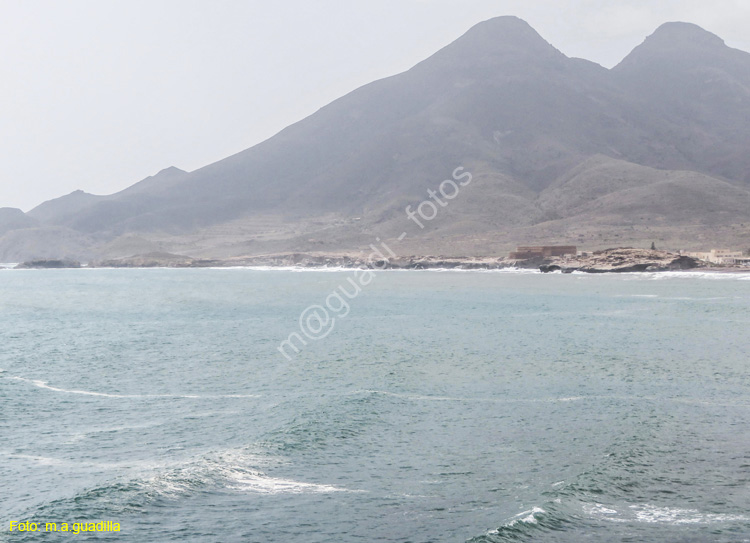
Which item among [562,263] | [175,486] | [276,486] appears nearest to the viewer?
[175,486]

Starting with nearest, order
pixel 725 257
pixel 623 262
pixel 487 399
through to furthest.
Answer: pixel 487 399
pixel 725 257
pixel 623 262

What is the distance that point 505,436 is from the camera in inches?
819

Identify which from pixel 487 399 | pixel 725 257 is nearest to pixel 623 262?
pixel 725 257

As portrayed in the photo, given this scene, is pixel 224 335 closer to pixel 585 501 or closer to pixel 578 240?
pixel 585 501

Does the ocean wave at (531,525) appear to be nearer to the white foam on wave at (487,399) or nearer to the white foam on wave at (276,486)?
the white foam on wave at (276,486)

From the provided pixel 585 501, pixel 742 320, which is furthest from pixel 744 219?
pixel 585 501

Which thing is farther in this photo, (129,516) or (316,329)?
(316,329)

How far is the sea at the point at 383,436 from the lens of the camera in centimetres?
1460

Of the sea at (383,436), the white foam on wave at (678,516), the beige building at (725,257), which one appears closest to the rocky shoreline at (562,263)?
the beige building at (725,257)

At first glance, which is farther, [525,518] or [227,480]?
[227,480]

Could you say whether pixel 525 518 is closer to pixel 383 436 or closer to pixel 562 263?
pixel 383 436

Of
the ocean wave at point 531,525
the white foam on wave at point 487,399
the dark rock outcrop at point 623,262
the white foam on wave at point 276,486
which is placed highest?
the dark rock outcrop at point 623,262

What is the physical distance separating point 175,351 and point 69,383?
10349 millimetres

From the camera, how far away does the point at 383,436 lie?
20.9 metres
